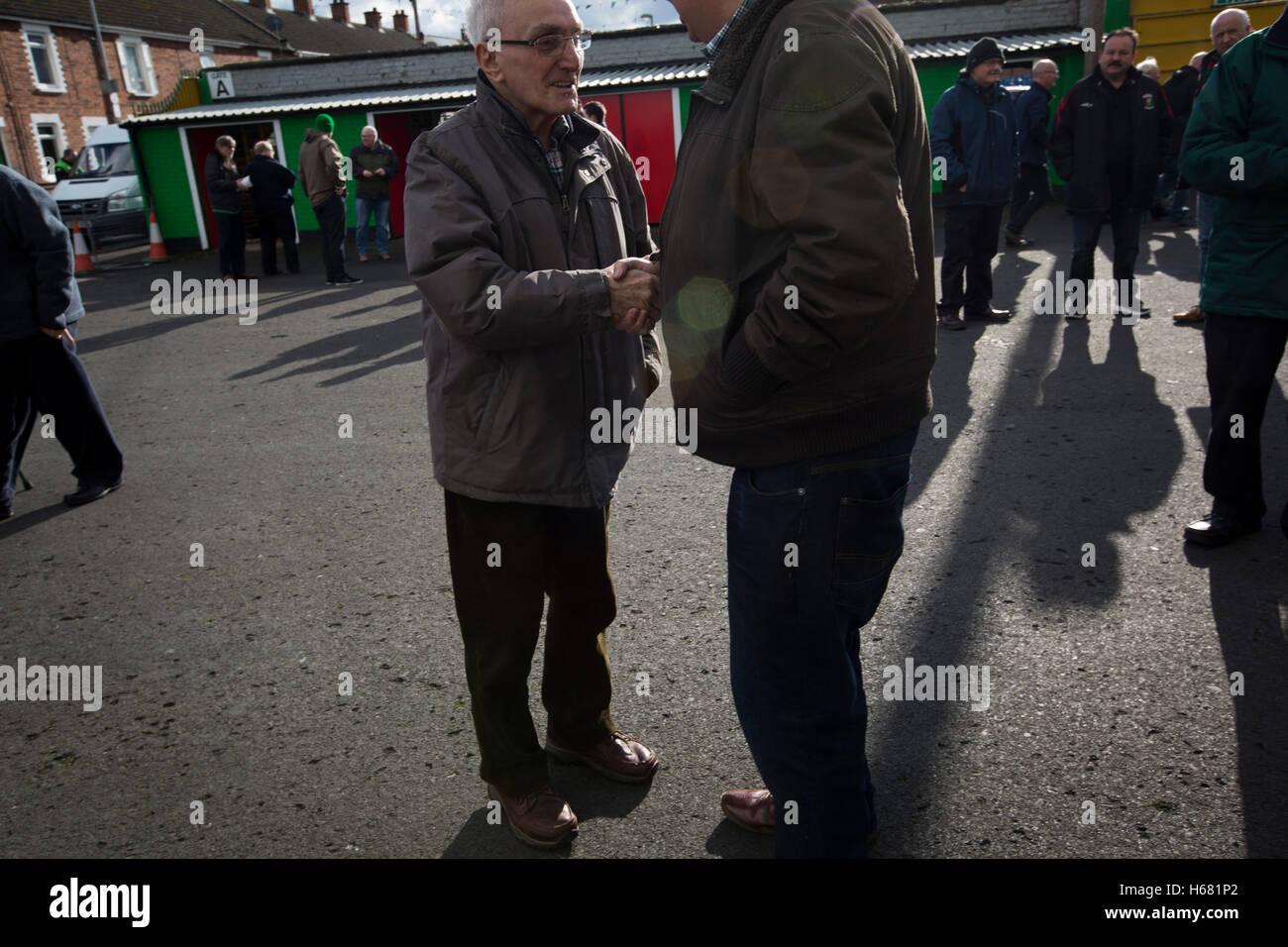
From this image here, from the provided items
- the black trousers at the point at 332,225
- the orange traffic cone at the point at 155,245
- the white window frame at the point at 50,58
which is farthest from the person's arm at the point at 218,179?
the white window frame at the point at 50,58

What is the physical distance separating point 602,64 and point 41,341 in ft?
56.8

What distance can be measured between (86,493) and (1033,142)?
35.7 feet

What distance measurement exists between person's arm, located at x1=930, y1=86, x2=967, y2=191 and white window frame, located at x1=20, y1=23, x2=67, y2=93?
1521 inches

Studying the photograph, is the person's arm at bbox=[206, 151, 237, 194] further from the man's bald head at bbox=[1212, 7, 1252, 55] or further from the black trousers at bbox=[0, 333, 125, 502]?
the man's bald head at bbox=[1212, 7, 1252, 55]

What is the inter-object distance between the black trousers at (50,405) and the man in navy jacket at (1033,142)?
10.0 meters

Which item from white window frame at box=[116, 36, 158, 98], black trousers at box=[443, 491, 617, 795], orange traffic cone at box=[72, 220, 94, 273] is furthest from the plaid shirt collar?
white window frame at box=[116, 36, 158, 98]

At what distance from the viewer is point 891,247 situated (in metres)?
1.56

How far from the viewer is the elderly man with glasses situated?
212 cm

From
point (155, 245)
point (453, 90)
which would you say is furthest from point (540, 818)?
point (453, 90)

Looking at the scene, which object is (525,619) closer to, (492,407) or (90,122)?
(492,407)

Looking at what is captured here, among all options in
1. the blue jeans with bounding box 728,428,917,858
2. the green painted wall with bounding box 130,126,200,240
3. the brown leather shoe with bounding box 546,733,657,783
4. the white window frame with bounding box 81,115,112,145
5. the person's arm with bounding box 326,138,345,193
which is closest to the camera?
the blue jeans with bounding box 728,428,917,858

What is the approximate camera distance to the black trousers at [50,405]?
16.8 ft

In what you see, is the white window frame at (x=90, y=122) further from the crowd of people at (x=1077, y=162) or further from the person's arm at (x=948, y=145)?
the crowd of people at (x=1077, y=162)

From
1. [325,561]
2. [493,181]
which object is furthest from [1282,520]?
[325,561]
